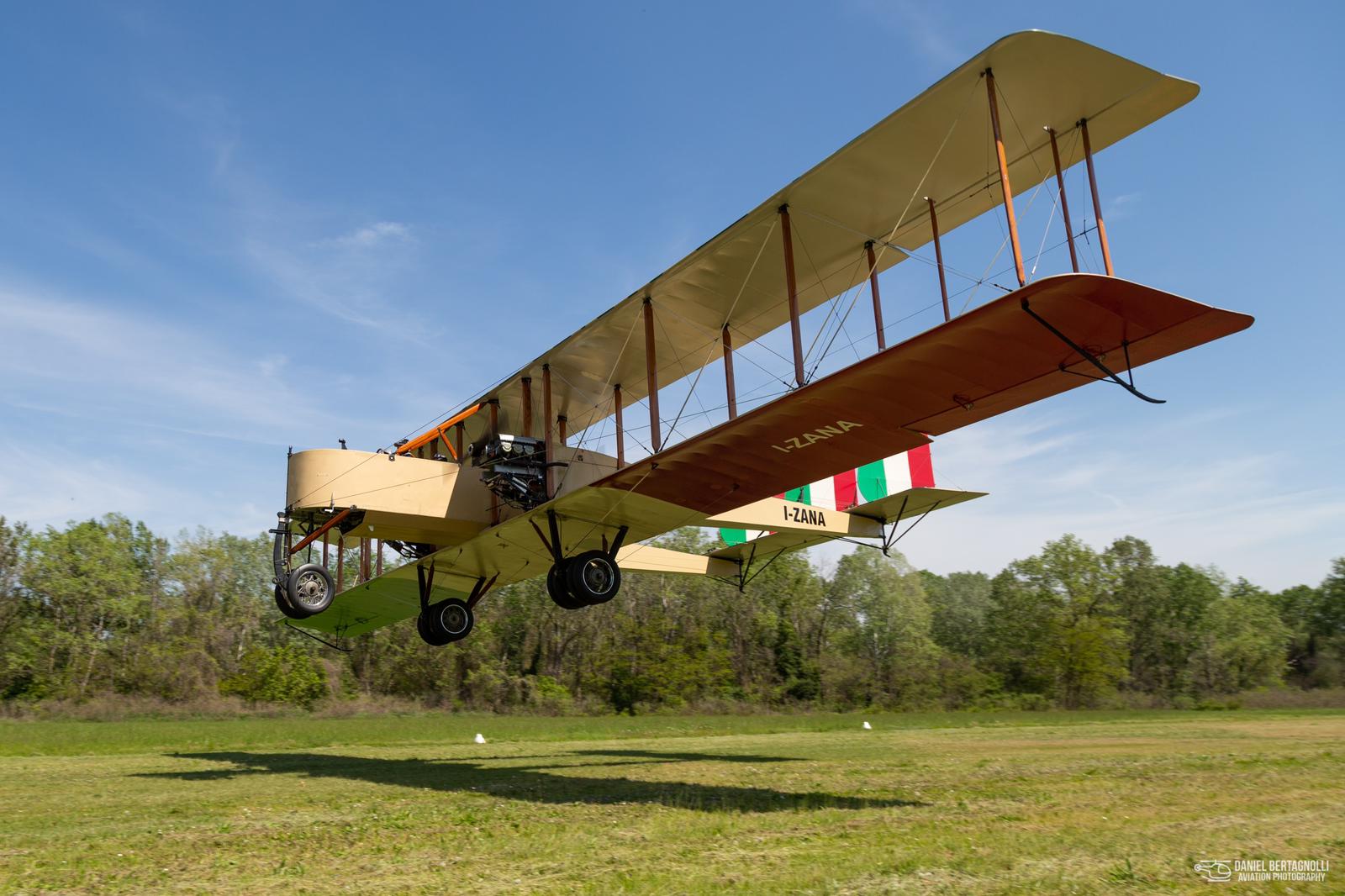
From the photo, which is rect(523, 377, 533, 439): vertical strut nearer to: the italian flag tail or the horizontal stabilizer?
the italian flag tail

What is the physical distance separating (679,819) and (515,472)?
289 inches

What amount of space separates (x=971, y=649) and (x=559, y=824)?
7462cm

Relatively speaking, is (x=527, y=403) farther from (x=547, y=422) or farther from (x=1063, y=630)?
(x=1063, y=630)

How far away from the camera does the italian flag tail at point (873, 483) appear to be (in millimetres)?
15586

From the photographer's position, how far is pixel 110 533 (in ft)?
165

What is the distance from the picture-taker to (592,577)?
41.1 ft

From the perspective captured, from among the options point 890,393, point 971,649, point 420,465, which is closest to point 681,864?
point 890,393

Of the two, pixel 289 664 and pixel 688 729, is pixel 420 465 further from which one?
pixel 289 664

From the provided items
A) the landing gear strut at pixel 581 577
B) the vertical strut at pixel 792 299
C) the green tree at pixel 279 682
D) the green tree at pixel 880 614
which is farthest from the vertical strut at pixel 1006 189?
the green tree at pixel 880 614

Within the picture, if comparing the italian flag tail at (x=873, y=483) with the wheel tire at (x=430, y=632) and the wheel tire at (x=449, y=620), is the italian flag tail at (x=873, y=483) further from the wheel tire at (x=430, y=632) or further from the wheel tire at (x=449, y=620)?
the wheel tire at (x=430, y=632)

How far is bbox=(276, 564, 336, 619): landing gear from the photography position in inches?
468

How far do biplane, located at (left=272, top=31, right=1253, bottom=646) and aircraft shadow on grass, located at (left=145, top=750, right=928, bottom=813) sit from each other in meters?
2.48

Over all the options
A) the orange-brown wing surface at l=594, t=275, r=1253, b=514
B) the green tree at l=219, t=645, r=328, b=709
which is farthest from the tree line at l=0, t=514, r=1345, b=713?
the orange-brown wing surface at l=594, t=275, r=1253, b=514

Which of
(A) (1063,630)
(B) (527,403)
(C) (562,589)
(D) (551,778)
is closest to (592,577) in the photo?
(C) (562,589)
